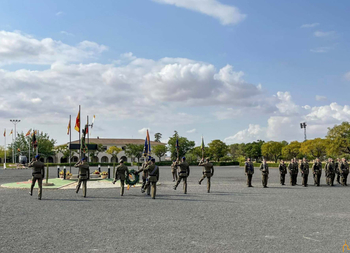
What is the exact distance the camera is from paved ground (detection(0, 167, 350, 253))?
23.6 feet

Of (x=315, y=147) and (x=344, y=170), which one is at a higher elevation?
(x=315, y=147)

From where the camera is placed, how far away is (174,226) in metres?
9.27

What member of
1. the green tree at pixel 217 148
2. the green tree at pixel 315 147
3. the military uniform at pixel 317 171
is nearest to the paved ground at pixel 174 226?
the military uniform at pixel 317 171

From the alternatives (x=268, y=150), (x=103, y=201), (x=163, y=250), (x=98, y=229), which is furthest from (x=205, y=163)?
(x=268, y=150)

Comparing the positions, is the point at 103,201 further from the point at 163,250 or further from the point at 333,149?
the point at 333,149

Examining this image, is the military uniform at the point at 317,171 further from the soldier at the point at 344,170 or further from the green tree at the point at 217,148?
the green tree at the point at 217,148

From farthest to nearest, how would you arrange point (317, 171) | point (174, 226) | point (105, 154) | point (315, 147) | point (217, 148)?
point (105, 154)
point (217, 148)
point (315, 147)
point (317, 171)
point (174, 226)

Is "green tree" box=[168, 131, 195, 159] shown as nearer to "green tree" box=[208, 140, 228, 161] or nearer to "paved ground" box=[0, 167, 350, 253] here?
"green tree" box=[208, 140, 228, 161]

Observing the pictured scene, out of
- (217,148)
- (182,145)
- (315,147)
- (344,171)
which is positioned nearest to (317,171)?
(344,171)

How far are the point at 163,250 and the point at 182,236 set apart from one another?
1278 mm

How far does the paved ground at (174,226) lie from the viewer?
7.20 metres

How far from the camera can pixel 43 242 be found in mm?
7520

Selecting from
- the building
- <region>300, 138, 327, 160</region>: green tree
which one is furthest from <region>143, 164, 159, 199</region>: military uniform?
the building

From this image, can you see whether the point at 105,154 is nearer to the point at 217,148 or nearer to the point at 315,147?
the point at 217,148
